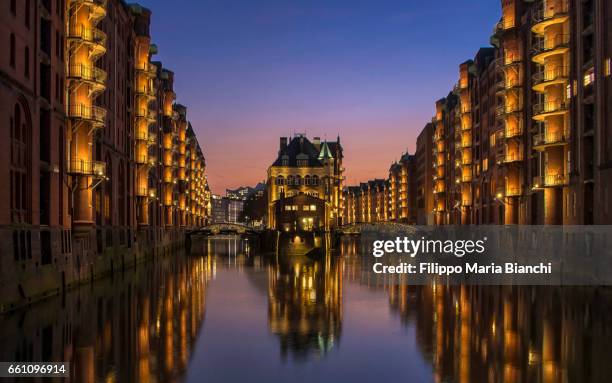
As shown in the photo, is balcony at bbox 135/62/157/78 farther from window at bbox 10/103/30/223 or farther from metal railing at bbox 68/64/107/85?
window at bbox 10/103/30/223

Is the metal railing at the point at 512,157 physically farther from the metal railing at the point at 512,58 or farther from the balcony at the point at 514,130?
the metal railing at the point at 512,58

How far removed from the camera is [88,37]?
174ft

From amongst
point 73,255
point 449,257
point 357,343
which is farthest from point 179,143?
point 357,343

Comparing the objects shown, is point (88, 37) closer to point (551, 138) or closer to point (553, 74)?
point (553, 74)

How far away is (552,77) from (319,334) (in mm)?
38578

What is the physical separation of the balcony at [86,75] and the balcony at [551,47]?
123ft

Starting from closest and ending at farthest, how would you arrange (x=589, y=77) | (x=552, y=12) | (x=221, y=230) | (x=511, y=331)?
(x=511, y=331), (x=589, y=77), (x=552, y=12), (x=221, y=230)

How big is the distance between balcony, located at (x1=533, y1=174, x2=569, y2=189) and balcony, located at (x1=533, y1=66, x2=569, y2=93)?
811 centimetres

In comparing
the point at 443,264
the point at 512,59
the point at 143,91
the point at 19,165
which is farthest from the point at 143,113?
the point at 19,165

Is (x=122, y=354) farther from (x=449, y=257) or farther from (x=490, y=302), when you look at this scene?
(x=449, y=257)

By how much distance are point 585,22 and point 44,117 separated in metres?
41.4

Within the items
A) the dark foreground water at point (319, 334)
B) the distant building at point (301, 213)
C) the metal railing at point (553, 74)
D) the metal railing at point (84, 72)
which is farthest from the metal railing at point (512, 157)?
the distant building at point (301, 213)

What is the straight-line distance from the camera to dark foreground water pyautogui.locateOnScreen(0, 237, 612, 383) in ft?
83.2

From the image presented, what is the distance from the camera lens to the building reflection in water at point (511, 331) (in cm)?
2495
